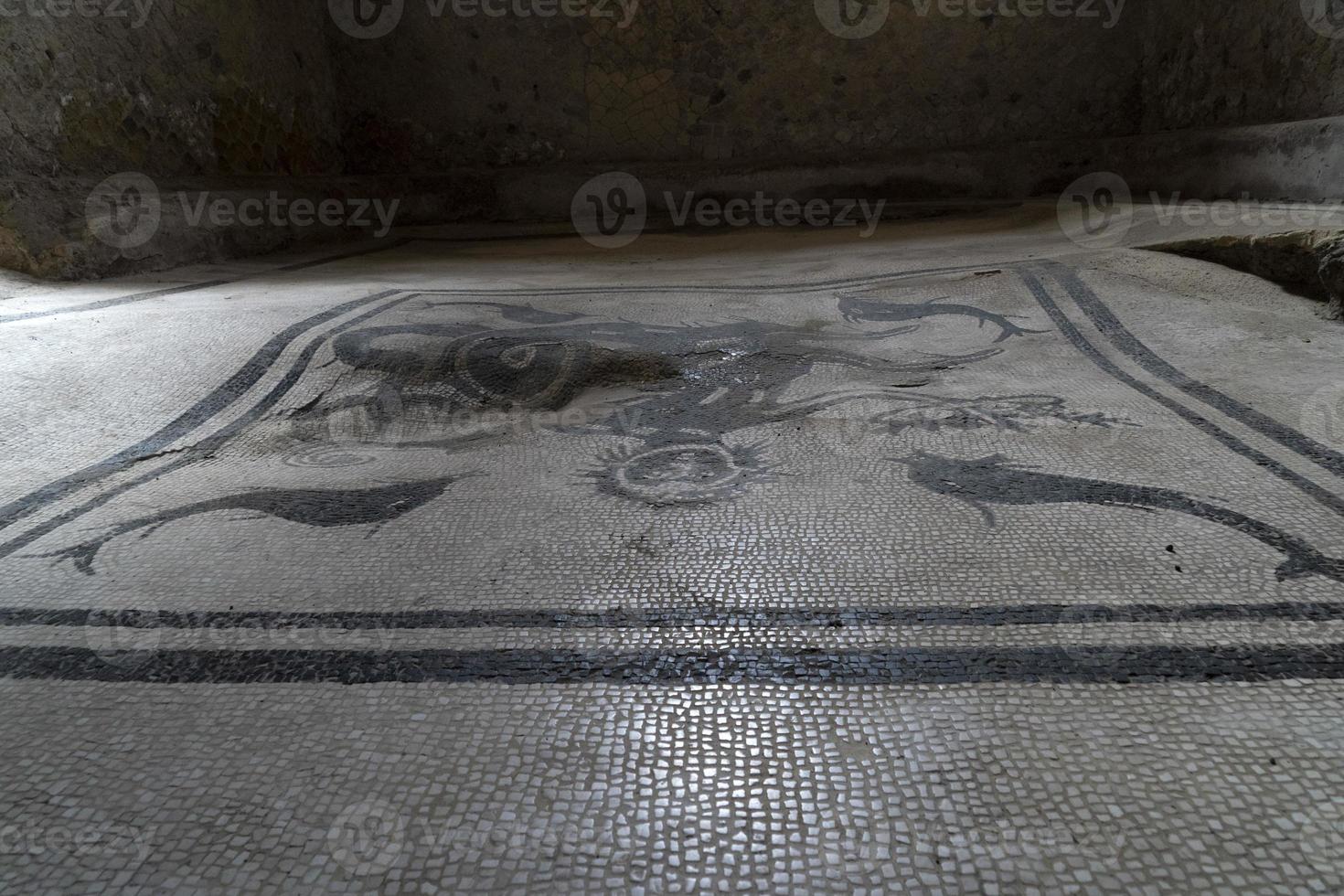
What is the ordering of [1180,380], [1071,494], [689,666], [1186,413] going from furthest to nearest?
1. [1180,380]
2. [1186,413]
3. [1071,494]
4. [689,666]

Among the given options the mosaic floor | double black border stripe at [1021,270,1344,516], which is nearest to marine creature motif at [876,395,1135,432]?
the mosaic floor

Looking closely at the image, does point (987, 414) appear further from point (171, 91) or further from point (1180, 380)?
point (171, 91)

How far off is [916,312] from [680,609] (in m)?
1.30

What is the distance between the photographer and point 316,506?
3.88ft

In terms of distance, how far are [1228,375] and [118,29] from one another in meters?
3.38

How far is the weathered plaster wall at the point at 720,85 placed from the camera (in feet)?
11.5

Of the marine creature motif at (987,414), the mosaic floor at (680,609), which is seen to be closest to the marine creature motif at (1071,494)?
the mosaic floor at (680,609)

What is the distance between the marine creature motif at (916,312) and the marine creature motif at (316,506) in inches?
44.8

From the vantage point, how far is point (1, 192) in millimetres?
2430

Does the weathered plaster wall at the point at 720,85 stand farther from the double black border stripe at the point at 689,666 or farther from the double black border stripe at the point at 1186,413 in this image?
the double black border stripe at the point at 689,666

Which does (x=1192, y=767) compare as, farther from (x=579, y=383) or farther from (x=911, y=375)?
(x=579, y=383)

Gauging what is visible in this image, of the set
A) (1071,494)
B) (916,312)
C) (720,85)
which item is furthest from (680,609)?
(720,85)

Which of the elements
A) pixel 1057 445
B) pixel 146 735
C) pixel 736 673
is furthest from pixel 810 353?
pixel 146 735

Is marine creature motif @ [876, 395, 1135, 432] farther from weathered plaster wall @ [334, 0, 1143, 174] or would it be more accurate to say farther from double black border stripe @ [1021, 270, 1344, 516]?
weathered plaster wall @ [334, 0, 1143, 174]
